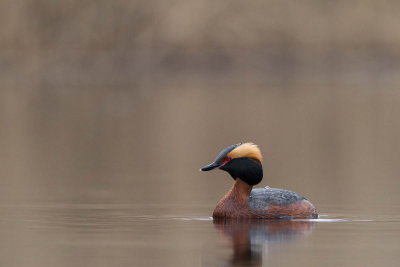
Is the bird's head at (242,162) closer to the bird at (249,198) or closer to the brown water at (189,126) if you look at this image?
the bird at (249,198)

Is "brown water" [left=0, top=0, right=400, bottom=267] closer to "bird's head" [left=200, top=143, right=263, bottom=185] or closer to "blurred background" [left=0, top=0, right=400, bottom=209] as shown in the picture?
"blurred background" [left=0, top=0, right=400, bottom=209]

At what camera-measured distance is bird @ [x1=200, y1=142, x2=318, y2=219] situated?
12617 millimetres

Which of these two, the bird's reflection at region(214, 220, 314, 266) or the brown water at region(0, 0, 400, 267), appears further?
the brown water at region(0, 0, 400, 267)

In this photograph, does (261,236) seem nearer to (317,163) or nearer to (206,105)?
(317,163)

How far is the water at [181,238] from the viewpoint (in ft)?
32.9

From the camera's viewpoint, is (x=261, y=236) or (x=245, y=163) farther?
(x=245, y=163)

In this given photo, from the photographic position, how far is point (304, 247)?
1078 cm

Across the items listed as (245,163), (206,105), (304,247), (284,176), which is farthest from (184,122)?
(304,247)

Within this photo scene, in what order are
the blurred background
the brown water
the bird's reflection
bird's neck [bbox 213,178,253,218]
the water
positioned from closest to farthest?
the water, the bird's reflection, the brown water, bird's neck [bbox 213,178,253,218], the blurred background

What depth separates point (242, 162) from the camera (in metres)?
12.7

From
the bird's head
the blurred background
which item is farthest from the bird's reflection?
the blurred background

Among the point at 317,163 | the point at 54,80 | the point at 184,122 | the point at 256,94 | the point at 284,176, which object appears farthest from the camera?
the point at 54,80

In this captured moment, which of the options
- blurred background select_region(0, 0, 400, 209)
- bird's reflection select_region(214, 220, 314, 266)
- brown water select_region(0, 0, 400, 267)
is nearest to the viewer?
bird's reflection select_region(214, 220, 314, 266)

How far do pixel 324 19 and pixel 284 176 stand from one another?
102ft
